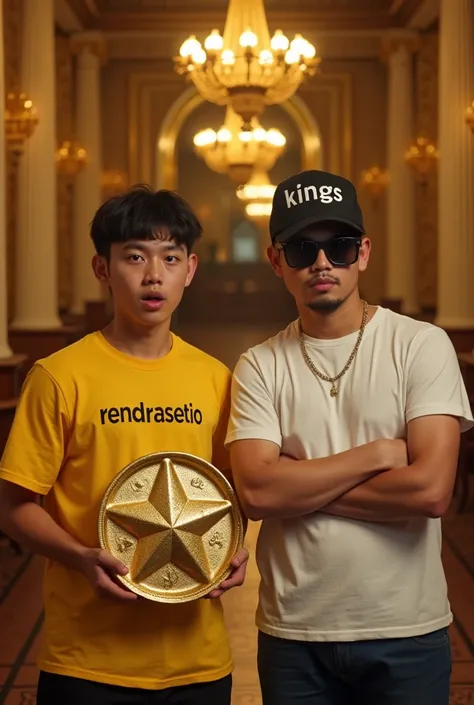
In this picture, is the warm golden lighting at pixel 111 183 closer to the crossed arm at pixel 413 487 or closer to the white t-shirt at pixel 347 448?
the white t-shirt at pixel 347 448

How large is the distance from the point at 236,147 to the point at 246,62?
3377mm

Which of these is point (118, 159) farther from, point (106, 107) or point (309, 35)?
point (309, 35)

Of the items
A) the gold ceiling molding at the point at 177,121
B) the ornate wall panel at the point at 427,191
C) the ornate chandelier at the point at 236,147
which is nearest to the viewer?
the ornate chandelier at the point at 236,147

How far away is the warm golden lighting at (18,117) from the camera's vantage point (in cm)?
1196

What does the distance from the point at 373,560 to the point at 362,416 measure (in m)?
0.28

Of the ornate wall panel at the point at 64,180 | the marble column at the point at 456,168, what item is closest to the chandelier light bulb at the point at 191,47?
the marble column at the point at 456,168

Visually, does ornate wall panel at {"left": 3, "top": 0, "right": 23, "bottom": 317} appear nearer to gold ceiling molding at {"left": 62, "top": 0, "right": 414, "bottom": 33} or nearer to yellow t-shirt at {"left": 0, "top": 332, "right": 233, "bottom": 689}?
gold ceiling molding at {"left": 62, "top": 0, "right": 414, "bottom": 33}

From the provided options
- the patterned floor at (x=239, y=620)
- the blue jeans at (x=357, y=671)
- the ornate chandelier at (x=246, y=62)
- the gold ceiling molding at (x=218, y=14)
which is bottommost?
the patterned floor at (x=239, y=620)

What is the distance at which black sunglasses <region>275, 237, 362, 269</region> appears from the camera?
2162mm

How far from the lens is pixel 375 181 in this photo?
65.2ft

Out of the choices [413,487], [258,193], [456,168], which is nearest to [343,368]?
[413,487]

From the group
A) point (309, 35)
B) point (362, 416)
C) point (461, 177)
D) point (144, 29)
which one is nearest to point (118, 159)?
point (144, 29)

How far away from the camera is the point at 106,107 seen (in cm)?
2109

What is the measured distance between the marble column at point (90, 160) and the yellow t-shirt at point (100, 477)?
54.9ft
